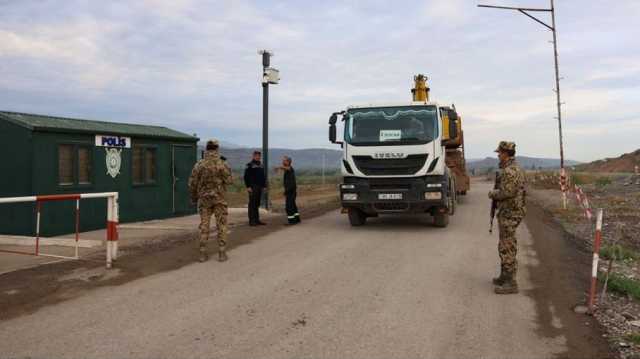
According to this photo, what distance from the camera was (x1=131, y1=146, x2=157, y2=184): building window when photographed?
1427 cm

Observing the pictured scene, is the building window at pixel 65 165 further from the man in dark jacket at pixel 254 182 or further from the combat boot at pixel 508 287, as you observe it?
the combat boot at pixel 508 287

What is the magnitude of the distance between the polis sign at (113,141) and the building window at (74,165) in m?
0.35

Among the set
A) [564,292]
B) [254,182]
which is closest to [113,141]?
[254,182]

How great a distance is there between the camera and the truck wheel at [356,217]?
13406 mm

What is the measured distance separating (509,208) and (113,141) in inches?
393

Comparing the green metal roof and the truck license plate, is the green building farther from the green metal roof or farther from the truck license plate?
the truck license plate

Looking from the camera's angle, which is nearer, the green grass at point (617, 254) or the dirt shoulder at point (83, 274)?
the dirt shoulder at point (83, 274)

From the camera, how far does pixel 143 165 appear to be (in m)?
14.5

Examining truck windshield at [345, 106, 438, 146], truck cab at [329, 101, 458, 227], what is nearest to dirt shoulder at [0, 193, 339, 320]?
truck cab at [329, 101, 458, 227]

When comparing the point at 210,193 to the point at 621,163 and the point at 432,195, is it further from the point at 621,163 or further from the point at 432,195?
the point at 621,163

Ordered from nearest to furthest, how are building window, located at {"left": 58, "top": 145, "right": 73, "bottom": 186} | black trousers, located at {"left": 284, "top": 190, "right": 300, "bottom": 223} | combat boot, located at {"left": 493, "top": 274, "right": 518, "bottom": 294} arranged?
combat boot, located at {"left": 493, "top": 274, "right": 518, "bottom": 294} < building window, located at {"left": 58, "top": 145, "right": 73, "bottom": 186} < black trousers, located at {"left": 284, "top": 190, "right": 300, "bottom": 223}

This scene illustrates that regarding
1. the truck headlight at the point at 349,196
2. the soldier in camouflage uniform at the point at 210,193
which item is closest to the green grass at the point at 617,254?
the truck headlight at the point at 349,196

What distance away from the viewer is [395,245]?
10.5m

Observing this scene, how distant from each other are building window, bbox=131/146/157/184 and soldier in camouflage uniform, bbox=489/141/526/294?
10126 mm
